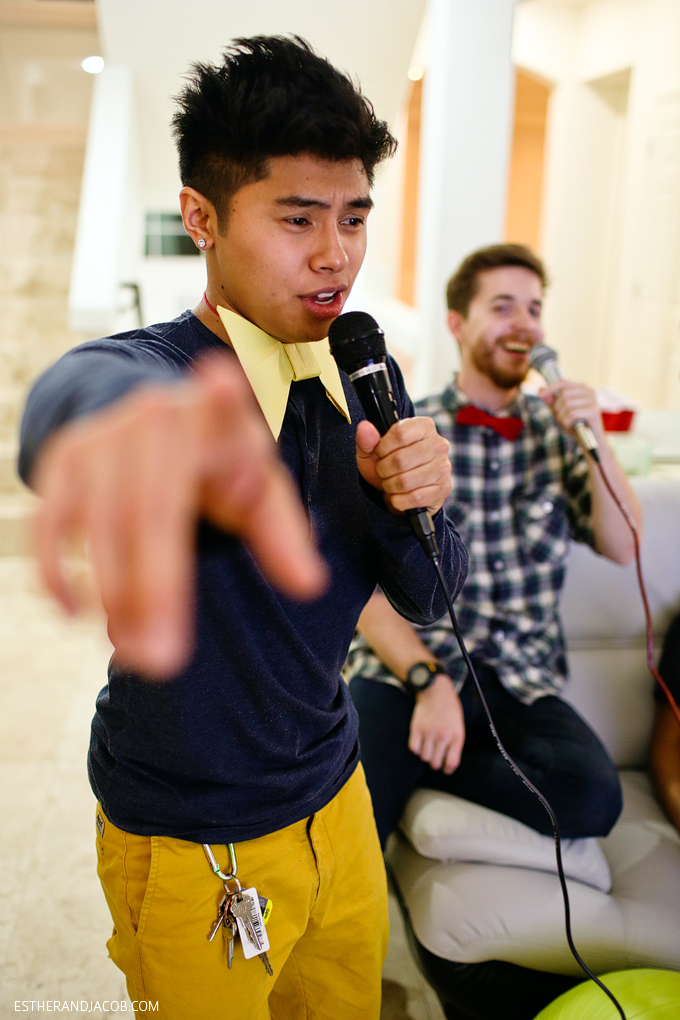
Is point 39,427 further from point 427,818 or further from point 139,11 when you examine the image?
point 139,11

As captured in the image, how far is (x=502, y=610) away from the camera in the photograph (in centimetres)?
160

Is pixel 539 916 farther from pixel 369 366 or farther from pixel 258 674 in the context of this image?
pixel 369 366

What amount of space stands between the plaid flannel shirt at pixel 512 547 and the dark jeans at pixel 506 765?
0.16 feet

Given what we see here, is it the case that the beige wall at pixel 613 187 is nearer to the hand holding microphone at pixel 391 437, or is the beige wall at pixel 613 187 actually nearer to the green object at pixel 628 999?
the green object at pixel 628 999

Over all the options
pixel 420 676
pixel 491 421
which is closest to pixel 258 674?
pixel 420 676

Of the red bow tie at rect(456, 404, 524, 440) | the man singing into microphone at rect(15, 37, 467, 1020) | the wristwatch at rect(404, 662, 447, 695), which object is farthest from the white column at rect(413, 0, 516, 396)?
the man singing into microphone at rect(15, 37, 467, 1020)

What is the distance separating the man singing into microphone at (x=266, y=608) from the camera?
70 centimetres

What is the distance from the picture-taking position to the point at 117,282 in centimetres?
318

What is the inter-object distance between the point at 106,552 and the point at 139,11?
3.71 m

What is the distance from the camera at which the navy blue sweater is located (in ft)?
2.46

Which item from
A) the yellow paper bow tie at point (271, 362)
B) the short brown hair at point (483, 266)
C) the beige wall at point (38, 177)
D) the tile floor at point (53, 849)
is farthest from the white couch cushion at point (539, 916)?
the beige wall at point (38, 177)

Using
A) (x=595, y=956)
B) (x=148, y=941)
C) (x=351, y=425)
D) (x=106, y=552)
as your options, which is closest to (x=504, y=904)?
(x=595, y=956)

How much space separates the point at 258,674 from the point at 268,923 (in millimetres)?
326

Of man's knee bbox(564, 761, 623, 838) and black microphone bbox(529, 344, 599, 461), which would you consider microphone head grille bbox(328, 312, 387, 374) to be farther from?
man's knee bbox(564, 761, 623, 838)
